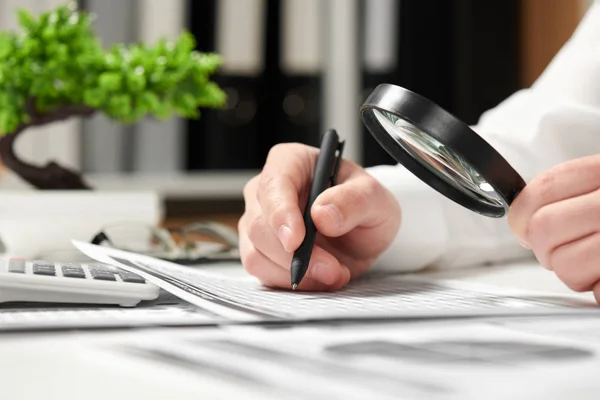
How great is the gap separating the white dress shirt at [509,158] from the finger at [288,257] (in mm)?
143

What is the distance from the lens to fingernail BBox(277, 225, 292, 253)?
0.48m

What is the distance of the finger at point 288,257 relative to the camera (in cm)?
49

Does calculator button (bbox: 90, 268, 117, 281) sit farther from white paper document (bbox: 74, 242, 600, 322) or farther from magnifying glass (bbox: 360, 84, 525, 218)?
magnifying glass (bbox: 360, 84, 525, 218)

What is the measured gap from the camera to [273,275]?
20.3 inches

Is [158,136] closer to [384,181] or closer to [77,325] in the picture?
[384,181]

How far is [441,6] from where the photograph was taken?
8.77 ft

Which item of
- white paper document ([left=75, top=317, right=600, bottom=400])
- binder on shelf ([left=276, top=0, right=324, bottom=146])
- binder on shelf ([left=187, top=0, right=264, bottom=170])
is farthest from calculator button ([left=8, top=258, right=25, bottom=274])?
binder on shelf ([left=276, top=0, right=324, bottom=146])

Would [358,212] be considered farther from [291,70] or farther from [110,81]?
[291,70]

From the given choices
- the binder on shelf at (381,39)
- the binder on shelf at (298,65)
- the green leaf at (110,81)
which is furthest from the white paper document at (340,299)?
the binder on shelf at (381,39)

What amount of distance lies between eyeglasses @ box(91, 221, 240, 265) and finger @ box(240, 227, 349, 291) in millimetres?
230

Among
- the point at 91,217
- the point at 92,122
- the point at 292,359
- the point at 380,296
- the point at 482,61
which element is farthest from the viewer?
the point at 482,61

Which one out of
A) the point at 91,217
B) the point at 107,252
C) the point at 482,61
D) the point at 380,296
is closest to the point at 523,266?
the point at 380,296

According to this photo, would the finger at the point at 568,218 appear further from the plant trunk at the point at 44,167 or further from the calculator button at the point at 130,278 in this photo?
the plant trunk at the point at 44,167

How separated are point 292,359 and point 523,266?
456 millimetres
